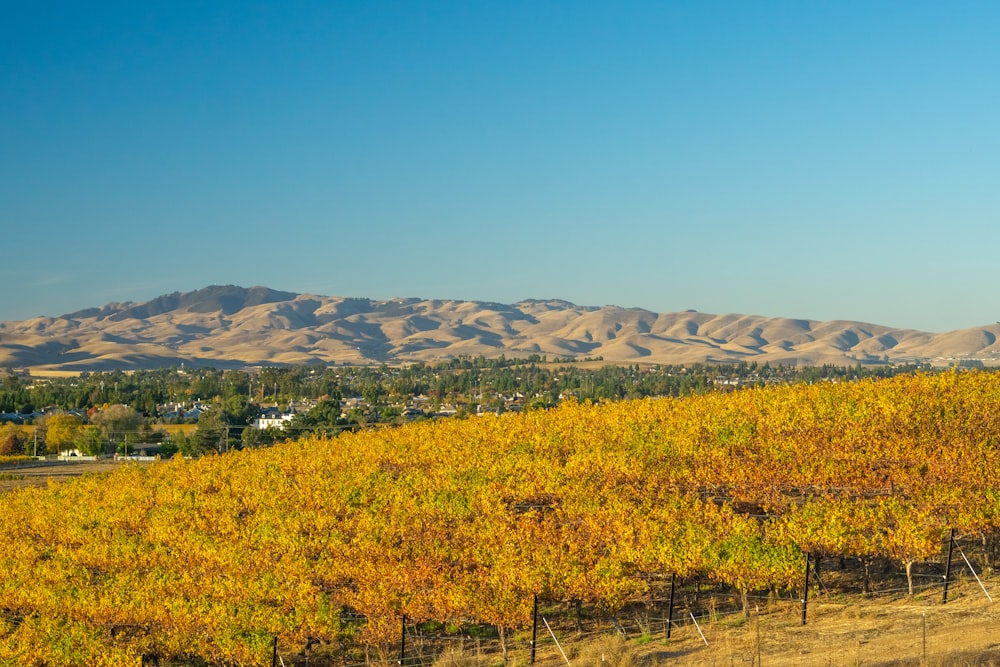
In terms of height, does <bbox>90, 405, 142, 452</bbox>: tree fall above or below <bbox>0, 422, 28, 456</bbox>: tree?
above

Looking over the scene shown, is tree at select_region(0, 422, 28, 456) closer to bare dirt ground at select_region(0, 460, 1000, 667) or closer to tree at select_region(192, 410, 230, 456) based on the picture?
tree at select_region(192, 410, 230, 456)

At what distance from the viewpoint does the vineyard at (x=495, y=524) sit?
33.2 meters

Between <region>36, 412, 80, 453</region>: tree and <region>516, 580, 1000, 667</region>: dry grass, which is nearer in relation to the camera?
<region>516, 580, 1000, 667</region>: dry grass

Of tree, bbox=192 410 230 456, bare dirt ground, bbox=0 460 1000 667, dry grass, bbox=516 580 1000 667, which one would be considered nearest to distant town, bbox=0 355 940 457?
tree, bbox=192 410 230 456

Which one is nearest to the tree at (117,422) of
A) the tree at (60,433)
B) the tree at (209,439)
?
the tree at (60,433)

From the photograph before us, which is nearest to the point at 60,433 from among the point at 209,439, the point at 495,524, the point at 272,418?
the point at 209,439

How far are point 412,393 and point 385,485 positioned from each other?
468 feet

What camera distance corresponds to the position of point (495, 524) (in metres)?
38.5

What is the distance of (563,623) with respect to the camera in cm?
3584

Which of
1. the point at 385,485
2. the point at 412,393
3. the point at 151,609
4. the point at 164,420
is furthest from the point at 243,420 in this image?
the point at 151,609

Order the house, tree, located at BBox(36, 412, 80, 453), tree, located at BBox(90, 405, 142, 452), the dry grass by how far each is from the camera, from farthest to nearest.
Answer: the house < tree, located at BBox(90, 405, 142, 452) < tree, located at BBox(36, 412, 80, 453) < the dry grass

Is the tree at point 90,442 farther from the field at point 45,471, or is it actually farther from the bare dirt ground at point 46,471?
the field at point 45,471

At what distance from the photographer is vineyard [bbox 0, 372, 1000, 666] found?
3316cm

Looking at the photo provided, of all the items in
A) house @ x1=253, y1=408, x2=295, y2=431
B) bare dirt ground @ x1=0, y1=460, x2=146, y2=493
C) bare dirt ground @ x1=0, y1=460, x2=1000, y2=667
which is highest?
bare dirt ground @ x1=0, y1=460, x2=1000, y2=667
